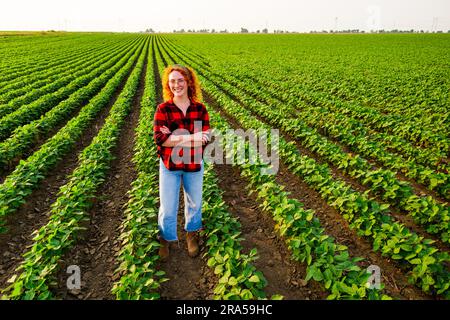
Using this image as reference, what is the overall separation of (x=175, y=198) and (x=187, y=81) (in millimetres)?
1454

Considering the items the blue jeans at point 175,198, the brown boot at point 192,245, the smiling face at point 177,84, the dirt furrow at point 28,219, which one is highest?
the smiling face at point 177,84

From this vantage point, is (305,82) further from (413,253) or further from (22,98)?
(413,253)

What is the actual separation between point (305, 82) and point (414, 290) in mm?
15297

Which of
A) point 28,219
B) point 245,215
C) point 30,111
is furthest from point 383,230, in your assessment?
point 30,111

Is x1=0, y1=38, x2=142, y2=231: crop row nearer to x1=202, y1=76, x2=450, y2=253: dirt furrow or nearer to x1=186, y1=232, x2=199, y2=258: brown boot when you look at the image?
x1=186, y1=232, x2=199, y2=258: brown boot

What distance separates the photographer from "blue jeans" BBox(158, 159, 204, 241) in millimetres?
3873

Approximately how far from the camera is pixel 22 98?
13.1 meters

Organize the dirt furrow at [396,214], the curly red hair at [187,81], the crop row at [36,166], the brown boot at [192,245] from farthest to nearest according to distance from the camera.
Result: the crop row at [36,166], the dirt furrow at [396,214], the brown boot at [192,245], the curly red hair at [187,81]

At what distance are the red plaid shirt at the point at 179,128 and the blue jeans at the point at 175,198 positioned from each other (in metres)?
0.14

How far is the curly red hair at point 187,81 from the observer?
361 centimetres

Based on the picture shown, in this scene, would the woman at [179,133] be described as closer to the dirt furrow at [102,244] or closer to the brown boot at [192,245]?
the brown boot at [192,245]

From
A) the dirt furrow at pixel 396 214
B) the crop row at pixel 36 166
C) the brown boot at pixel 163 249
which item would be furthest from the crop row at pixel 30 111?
the dirt furrow at pixel 396 214

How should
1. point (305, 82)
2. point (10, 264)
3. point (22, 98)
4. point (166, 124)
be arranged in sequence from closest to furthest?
1. point (166, 124)
2. point (10, 264)
3. point (22, 98)
4. point (305, 82)
